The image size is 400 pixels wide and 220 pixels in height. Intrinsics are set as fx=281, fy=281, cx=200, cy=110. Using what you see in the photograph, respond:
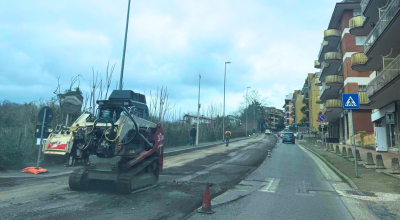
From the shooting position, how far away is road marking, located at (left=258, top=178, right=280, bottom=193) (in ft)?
27.3

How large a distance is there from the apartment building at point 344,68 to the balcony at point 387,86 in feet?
29.4

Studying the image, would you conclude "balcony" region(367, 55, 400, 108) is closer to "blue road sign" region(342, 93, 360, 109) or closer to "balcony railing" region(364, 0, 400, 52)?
"balcony railing" region(364, 0, 400, 52)

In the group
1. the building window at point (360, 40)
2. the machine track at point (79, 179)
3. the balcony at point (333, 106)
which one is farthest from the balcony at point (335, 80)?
the machine track at point (79, 179)

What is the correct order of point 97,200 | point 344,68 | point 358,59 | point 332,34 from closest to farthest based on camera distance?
point 97,200 → point 358,59 → point 344,68 → point 332,34

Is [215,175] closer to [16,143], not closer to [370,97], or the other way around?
[16,143]

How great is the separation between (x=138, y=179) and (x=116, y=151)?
103 cm

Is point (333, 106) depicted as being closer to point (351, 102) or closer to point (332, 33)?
point (332, 33)

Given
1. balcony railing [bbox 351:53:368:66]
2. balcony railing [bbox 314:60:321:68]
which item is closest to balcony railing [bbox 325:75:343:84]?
balcony railing [bbox 351:53:368:66]

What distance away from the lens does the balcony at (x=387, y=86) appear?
15.6m

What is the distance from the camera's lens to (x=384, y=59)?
18875 millimetres

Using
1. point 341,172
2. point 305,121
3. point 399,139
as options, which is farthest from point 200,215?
point 305,121

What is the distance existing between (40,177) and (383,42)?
68.0 ft

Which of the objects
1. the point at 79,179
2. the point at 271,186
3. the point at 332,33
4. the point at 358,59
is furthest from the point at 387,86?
the point at 332,33

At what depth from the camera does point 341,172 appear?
1213 cm
